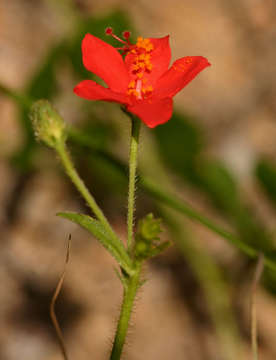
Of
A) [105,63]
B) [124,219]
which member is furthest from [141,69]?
[124,219]

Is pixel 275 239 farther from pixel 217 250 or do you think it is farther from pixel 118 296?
pixel 118 296

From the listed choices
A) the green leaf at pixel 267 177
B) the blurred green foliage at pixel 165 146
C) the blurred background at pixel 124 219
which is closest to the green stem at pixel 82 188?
the blurred background at pixel 124 219

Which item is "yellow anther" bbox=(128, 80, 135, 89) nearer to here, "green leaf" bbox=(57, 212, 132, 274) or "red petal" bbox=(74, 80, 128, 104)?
"red petal" bbox=(74, 80, 128, 104)

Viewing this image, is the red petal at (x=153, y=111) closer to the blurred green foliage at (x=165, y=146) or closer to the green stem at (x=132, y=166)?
the green stem at (x=132, y=166)

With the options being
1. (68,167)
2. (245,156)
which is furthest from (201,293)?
(68,167)

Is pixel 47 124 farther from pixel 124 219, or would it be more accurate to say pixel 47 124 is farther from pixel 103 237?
pixel 124 219
